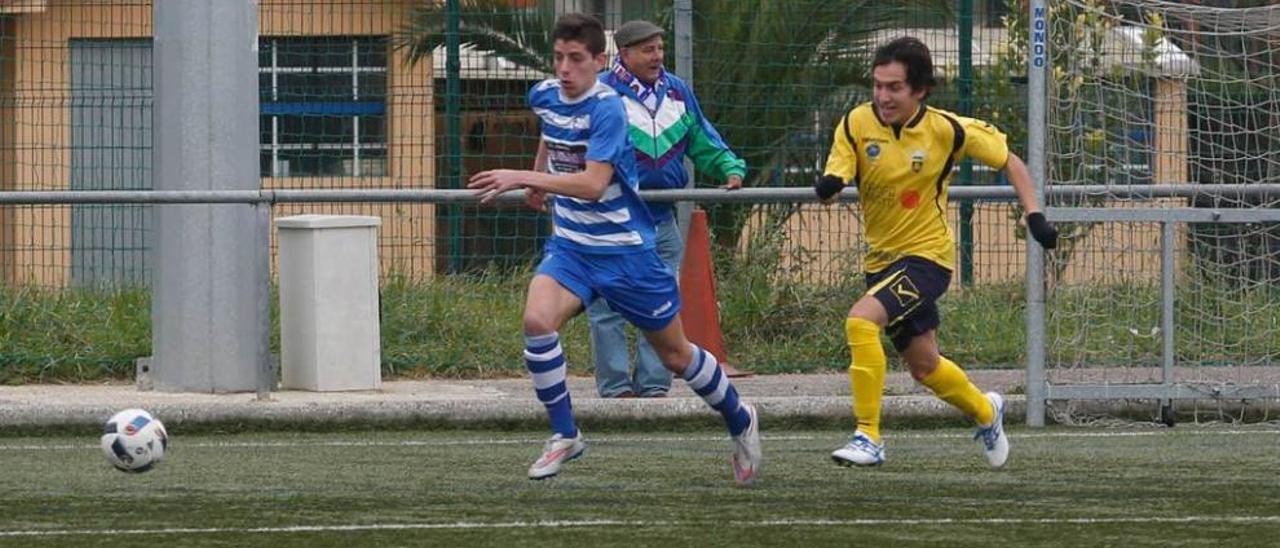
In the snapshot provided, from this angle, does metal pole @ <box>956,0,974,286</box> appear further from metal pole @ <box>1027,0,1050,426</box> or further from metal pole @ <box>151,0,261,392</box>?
metal pole @ <box>151,0,261,392</box>

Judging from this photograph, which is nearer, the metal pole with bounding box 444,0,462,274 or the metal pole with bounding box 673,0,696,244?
the metal pole with bounding box 673,0,696,244

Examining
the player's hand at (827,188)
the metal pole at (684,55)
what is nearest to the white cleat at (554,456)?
the player's hand at (827,188)

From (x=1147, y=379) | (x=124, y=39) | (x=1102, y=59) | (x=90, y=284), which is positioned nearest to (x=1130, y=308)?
(x=1147, y=379)

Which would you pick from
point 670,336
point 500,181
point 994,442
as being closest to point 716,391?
point 670,336

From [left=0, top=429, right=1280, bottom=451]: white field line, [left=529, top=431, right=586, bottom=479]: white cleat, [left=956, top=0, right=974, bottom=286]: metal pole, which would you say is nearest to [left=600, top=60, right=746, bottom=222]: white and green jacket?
[left=0, top=429, right=1280, bottom=451]: white field line

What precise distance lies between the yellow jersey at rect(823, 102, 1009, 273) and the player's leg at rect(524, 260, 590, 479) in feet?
3.41

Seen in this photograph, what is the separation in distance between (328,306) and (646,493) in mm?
3818

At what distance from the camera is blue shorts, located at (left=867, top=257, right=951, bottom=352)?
28.9ft

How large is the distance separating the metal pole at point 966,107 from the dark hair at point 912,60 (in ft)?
16.4

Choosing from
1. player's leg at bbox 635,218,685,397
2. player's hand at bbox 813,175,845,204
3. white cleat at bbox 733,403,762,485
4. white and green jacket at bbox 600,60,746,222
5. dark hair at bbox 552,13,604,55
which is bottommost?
white cleat at bbox 733,403,762,485

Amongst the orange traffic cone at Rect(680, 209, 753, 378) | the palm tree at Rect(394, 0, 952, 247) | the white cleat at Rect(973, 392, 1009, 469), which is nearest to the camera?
the white cleat at Rect(973, 392, 1009, 469)

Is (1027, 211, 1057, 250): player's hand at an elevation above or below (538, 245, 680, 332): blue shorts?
above

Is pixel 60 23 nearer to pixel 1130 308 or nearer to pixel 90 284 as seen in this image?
→ pixel 90 284

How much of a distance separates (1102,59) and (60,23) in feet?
24.1
